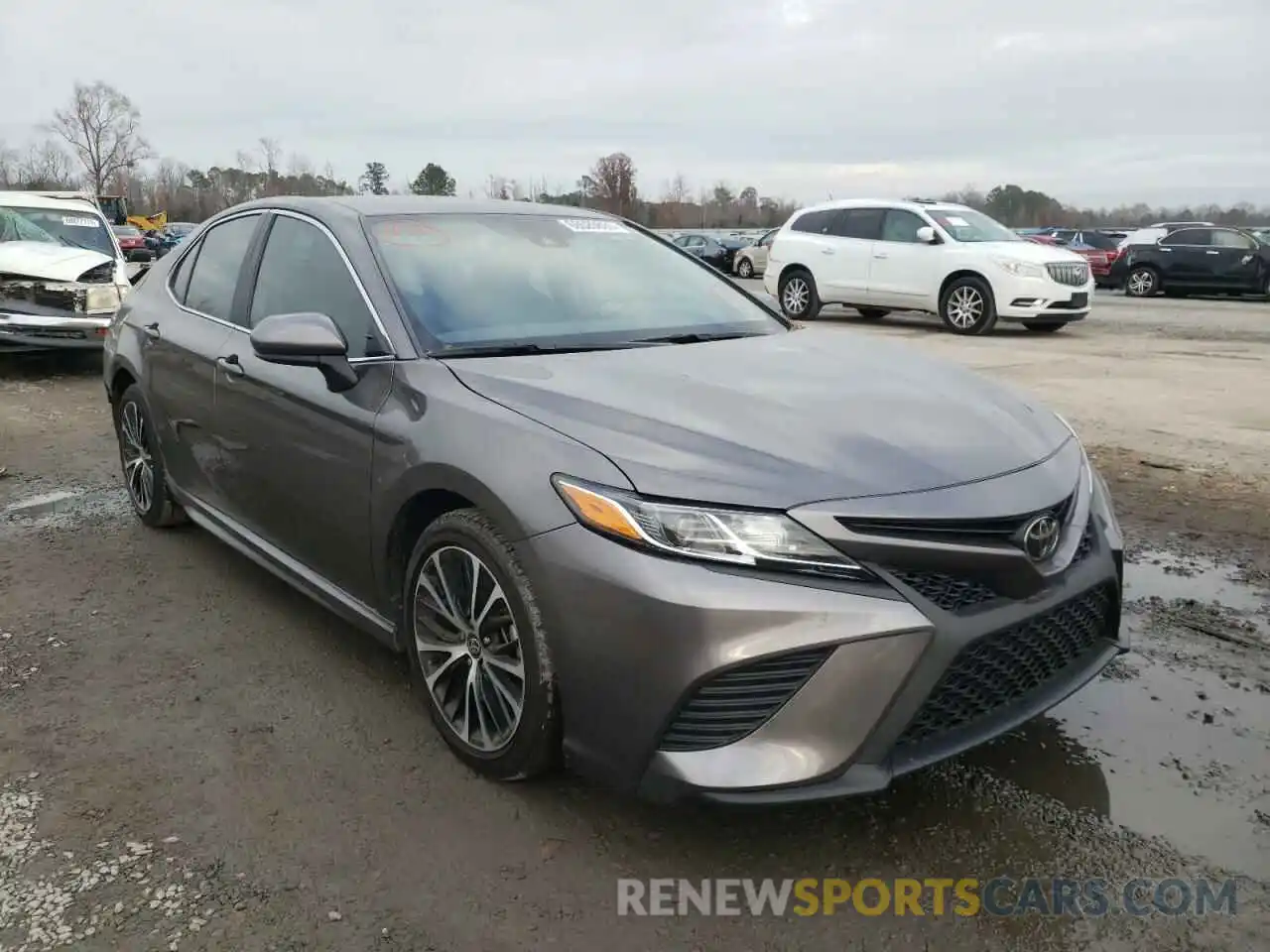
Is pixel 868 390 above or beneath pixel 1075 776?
above

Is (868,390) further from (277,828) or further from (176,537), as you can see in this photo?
(176,537)

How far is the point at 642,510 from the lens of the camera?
2.33 meters

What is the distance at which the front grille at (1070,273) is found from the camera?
44.2 feet

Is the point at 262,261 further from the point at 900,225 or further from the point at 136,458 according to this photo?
the point at 900,225

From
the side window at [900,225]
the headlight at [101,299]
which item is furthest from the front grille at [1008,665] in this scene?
the side window at [900,225]

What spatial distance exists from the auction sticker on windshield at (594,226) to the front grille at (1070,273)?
10722 mm

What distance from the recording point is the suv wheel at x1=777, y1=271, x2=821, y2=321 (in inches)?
615

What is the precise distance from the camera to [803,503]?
2.29m

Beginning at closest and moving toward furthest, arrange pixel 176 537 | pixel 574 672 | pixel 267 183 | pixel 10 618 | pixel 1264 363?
pixel 574 672, pixel 10 618, pixel 176 537, pixel 1264 363, pixel 267 183

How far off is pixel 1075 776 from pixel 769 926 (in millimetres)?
1089

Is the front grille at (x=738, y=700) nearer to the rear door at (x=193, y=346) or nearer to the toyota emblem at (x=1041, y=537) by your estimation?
the toyota emblem at (x=1041, y=537)

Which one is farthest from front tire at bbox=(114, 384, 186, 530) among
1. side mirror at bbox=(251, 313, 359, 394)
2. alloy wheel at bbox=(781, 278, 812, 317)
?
alloy wheel at bbox=(781, 278, 812, 317)

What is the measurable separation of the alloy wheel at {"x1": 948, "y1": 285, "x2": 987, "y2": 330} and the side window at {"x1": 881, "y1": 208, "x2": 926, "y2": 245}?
0.99m

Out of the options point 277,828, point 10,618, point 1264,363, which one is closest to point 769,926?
point 277,828
